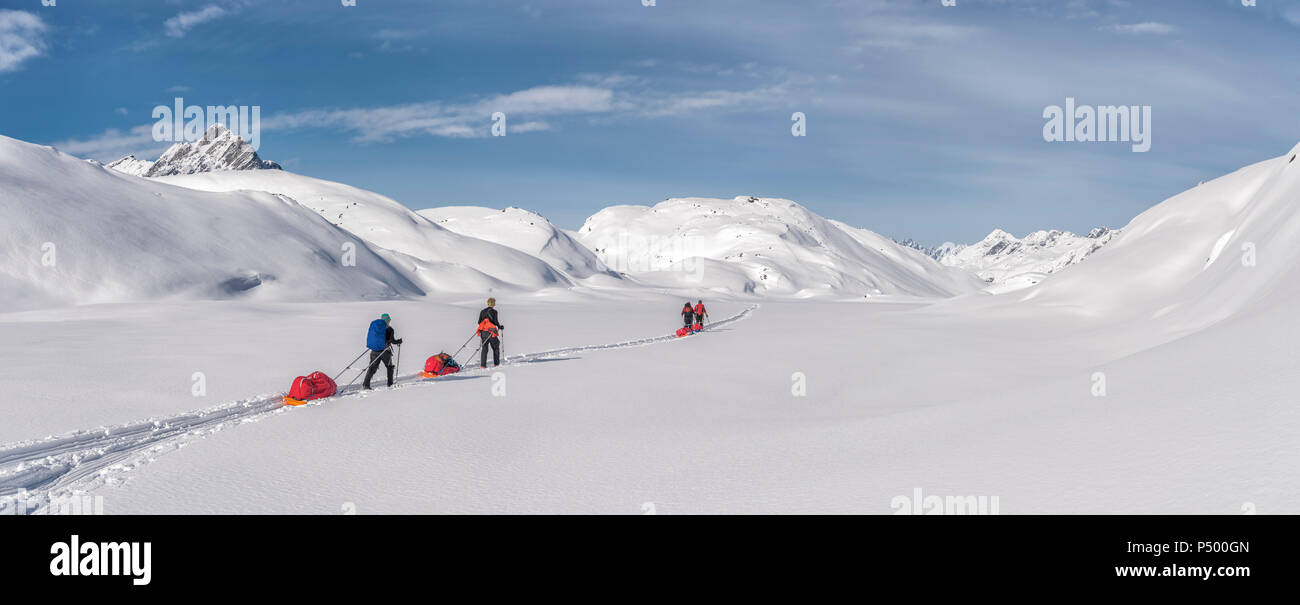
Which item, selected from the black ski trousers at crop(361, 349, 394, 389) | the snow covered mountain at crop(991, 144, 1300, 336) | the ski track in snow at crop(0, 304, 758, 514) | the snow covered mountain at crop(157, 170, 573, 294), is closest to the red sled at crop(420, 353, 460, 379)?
the black ski trousers at crop(361, 349, 394, 389)

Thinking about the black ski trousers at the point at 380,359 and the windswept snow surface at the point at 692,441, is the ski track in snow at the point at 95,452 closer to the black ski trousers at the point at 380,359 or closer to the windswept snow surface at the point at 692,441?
the windswept snow surface at the point at 692,441

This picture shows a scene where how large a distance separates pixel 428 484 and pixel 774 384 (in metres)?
10.5

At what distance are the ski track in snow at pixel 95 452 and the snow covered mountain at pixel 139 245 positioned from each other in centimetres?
4389

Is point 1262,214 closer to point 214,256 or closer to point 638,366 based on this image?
point 638,366

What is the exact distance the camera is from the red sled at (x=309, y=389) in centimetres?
1295

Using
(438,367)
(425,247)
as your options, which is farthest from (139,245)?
(425,247)

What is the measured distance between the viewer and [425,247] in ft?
424

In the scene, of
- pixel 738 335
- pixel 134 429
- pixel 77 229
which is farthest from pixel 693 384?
pixel 77 229

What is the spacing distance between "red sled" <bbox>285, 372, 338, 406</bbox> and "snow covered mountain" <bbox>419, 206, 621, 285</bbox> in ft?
416

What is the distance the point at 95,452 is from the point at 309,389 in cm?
413

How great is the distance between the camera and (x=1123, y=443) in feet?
24.9
